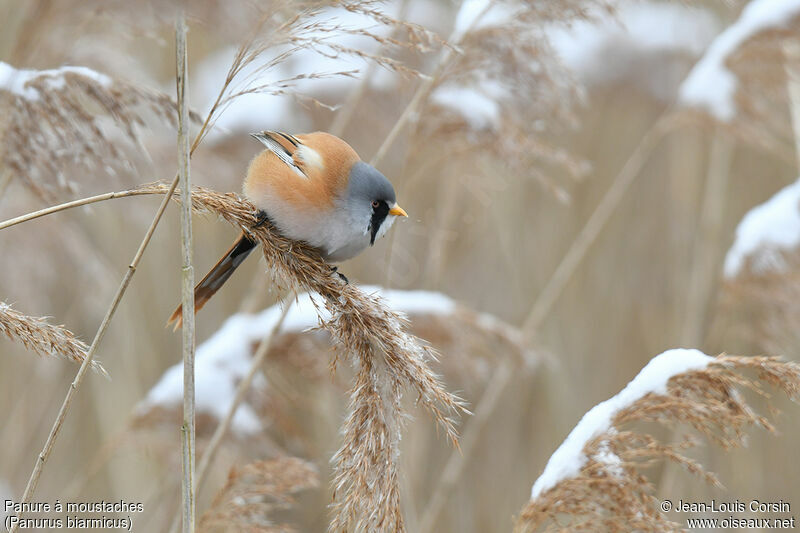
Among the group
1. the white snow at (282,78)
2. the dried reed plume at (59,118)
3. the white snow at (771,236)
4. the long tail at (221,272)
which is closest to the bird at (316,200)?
the long tail at (221,272)

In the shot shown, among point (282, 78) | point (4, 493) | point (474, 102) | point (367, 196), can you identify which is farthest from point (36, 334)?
point (4, 493)

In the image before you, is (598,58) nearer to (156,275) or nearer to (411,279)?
(411,279)

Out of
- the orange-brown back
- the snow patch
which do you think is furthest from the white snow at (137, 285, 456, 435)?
the snow patch

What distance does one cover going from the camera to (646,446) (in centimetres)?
132

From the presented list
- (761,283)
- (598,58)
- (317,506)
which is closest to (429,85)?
Answer: (761,283)

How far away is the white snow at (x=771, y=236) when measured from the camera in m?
2.29

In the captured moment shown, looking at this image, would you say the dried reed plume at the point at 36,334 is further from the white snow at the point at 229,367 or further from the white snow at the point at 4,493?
the white snow at the point at 4,493

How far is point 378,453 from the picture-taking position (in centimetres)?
134

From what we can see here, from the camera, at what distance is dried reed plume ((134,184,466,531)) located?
129cm

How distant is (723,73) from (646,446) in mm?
1838

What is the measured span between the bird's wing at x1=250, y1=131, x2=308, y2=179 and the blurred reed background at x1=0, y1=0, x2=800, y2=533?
5.6 inches

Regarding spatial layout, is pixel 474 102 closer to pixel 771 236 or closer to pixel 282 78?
pixel 282 78

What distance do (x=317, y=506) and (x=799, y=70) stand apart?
2.66 meters

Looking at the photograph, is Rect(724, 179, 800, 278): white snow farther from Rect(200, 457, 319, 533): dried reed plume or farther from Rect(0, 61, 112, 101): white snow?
Rect(0, 61, 112, 101): white snow
